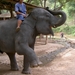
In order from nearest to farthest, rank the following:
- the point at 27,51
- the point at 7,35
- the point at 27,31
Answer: the point at 27,51, the point at 27,31, the point at 7,35

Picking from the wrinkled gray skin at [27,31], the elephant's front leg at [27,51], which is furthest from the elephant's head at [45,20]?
the elephant's front leg at [27,51]

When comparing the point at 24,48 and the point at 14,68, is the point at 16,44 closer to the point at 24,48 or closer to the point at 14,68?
the point at 24,48

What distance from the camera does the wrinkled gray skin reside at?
6.32 meters

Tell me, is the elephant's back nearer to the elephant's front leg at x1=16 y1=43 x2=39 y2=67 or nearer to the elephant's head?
the elephant's front leg at x1=16 y1=43 x2=39 y2=67

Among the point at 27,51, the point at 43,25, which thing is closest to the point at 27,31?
the point at 43,25

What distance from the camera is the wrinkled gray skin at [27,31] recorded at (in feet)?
20.7

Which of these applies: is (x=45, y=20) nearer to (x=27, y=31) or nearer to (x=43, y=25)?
(x=43, y=25)

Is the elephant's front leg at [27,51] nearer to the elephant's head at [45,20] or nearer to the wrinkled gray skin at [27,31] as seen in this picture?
the wrinkled gray skin at [27,31]

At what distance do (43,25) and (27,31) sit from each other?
53 centimetres

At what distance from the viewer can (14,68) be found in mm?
7648

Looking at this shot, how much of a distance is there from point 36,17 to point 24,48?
42.5 inches

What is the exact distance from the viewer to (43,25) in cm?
652

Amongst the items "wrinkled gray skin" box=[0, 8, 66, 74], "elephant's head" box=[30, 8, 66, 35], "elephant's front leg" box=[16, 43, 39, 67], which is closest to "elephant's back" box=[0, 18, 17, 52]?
"wrinkled gray skin" box=[0, 8, 66, 74]

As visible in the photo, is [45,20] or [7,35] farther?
[7,35]
